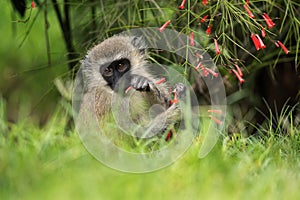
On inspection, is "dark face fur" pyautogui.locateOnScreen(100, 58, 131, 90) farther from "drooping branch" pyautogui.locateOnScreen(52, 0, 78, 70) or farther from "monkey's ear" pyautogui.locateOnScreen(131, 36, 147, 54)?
"drooping branch" pyautogui.locateOnScreen(52, 0, 78, 70)

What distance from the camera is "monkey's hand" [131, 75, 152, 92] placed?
13.5 ft

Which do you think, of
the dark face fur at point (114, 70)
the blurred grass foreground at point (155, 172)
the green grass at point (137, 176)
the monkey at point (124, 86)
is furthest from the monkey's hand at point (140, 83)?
the green grass at point (137, 176)

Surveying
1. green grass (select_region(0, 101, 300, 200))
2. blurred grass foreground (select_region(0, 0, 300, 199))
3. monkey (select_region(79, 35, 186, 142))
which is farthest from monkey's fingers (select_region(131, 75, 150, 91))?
green grass (select_region(0, 101, 300, 200))

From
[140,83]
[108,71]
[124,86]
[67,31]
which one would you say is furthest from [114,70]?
[67,31]

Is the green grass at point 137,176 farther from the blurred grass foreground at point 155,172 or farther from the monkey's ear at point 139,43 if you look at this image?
the monkey's ear at point 139,43

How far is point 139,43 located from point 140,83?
58 centimetres

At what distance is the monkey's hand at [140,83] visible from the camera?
163 inches

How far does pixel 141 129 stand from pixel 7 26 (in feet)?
11.7

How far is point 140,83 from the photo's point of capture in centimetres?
416

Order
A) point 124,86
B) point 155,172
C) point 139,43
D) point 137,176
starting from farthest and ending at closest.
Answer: point 139,43 → point 124,86 → point 155,172 → point 137,176

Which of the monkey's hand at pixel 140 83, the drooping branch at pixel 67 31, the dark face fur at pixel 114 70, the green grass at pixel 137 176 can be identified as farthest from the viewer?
the drooping branch at pixel 67 31

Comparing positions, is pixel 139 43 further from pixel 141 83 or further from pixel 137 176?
pixel 137 176

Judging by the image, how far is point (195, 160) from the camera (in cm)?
303

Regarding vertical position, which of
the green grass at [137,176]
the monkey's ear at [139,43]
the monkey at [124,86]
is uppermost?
the green grass at [137,176]
